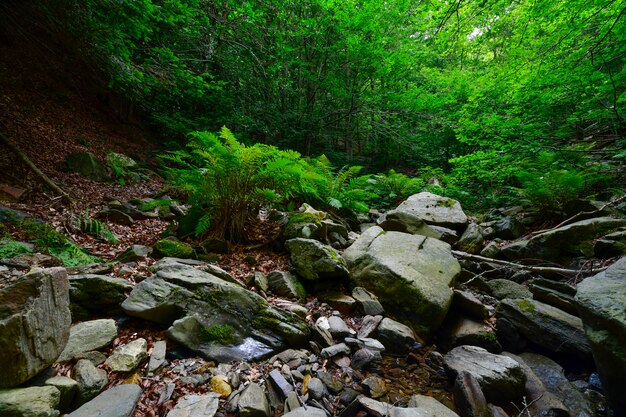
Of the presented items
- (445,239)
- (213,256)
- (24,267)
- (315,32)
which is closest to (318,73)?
(315,32)

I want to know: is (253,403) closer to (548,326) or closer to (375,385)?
(375,385)

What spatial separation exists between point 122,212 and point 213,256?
2.50 metres

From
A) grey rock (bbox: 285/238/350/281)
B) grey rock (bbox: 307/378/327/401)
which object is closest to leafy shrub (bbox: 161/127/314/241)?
grey rock (bbox: 285/238/350/281)

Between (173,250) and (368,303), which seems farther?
(173,250)

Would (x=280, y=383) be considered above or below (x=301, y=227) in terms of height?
below

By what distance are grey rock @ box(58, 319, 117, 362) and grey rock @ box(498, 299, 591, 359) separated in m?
3.90

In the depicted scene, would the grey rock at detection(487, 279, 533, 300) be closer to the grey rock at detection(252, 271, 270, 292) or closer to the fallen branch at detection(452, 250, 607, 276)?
the fallen branch at detection(452, 250, 607, 276)

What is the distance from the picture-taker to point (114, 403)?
1.67m

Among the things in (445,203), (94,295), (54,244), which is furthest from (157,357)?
(445,203)

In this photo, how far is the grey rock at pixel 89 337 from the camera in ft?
6.62

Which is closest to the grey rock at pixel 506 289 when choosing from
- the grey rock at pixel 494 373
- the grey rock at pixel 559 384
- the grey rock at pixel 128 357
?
the grey rock at pixel 559 384

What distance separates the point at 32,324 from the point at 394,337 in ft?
9.30

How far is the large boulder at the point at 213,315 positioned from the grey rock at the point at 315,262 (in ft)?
2.76

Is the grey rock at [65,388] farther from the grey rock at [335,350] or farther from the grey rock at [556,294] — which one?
the grey rock at [556,294]
